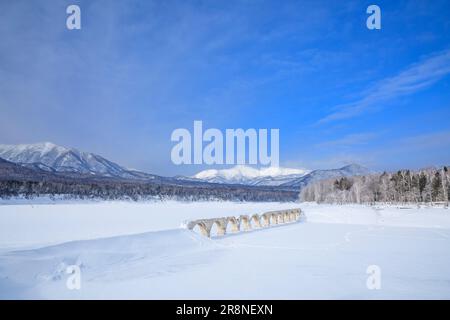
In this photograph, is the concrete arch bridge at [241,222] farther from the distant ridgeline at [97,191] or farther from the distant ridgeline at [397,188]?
the distant ridgeline at [97,191]

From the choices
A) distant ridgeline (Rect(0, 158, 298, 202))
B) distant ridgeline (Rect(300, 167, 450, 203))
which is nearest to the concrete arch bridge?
distant ridgeline (Rect(300, 167, 450, 203))

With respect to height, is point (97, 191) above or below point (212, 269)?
above

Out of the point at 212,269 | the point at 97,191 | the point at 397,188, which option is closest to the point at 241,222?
the point at 212,269

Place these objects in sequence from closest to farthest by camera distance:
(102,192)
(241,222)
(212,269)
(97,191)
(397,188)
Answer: (212,269)
(241,222)
(397,188)
(97,191)
(102,192)

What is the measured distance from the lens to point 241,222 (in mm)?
20438

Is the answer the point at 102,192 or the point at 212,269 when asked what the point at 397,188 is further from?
the point at 102,192

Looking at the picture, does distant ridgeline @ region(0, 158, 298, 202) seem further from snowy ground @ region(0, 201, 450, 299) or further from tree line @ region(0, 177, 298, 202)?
snowy ground @ region(0, 201, 450, 299)

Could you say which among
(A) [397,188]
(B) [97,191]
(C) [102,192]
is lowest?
(C) [102,192]

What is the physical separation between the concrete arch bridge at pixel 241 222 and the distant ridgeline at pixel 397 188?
38330mm

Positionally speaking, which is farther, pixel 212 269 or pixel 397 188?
pixel 397 188

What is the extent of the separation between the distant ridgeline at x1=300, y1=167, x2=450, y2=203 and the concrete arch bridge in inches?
1509

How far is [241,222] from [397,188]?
2221 inches
